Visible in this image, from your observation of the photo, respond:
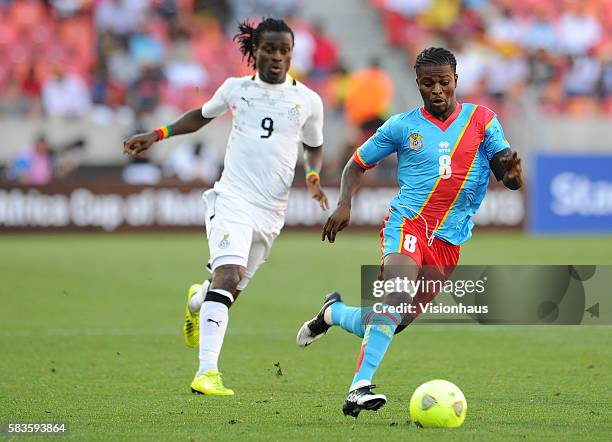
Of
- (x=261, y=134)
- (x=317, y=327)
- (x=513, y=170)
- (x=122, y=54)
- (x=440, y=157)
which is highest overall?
(x=122, y=54)

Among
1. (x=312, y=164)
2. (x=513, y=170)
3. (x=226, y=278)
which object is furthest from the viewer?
(x=312, y=164)

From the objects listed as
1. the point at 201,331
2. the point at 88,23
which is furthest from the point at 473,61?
the point at 201,331

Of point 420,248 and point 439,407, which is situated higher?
point 420,248

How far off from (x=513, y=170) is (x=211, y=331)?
2336mm

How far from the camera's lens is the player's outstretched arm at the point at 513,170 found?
6652 millimetres

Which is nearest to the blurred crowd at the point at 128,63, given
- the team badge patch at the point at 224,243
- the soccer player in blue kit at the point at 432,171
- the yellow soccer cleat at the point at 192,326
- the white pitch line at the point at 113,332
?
the white pitch line at the point at 113,332

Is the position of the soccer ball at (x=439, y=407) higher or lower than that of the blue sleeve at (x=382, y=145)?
lower

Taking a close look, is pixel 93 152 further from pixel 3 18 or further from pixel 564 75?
pixel 564 75

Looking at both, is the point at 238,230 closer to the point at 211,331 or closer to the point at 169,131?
the point at 211,331

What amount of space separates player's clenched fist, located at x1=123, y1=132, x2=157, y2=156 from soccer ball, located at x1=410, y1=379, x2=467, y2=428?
114 inches

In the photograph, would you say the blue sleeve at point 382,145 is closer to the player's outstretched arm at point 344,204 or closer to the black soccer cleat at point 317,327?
the player's outstretched arm at point 344,204

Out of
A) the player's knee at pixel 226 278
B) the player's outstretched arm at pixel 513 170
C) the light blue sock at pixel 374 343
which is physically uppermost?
the player's outstretched arm at pixel 513 170

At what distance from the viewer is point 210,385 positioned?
766 cm

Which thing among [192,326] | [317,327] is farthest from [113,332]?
[317,327]
